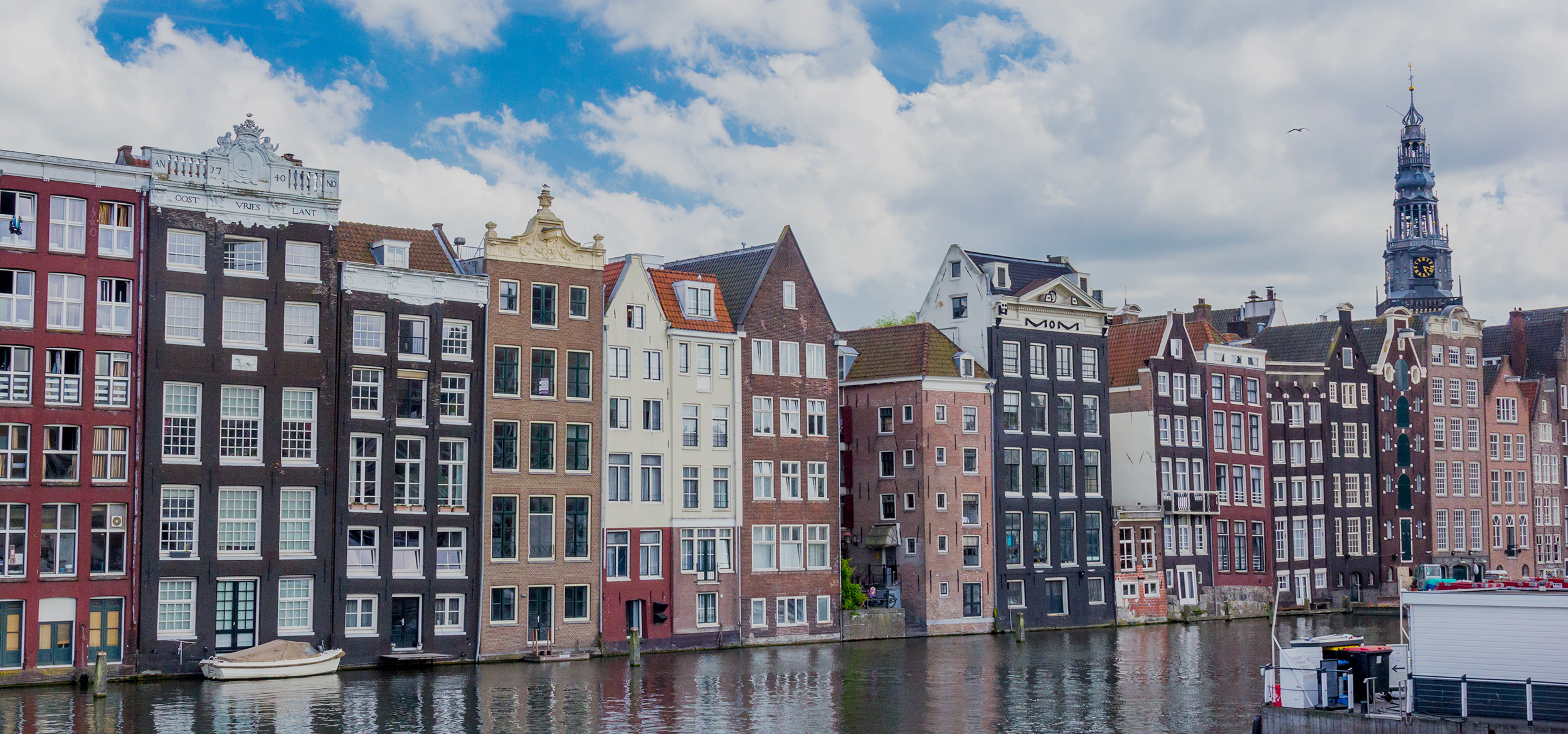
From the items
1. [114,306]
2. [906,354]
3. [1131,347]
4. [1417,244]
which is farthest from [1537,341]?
[114,306]

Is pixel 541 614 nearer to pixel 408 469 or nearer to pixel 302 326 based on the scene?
pixel 408 469

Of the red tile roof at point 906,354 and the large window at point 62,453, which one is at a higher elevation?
the red tile roof at point 906,354

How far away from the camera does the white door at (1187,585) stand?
91062 mm

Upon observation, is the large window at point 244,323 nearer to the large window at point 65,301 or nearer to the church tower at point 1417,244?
the large window at point 65,301

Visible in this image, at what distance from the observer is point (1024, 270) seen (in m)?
87.3

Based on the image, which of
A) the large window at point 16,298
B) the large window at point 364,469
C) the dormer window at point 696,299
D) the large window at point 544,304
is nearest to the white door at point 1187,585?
the dormer window at point 696,299

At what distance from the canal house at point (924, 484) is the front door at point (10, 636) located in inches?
1535

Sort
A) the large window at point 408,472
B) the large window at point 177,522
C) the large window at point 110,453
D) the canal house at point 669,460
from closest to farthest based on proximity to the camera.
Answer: the large window at point 110,453 < the large window at point 177,522 < the large window at point 408,472 < the canal house at point 669,460

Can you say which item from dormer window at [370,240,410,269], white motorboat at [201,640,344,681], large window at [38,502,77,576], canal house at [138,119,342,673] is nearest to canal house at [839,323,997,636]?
dormer window at [370,240,410,269]

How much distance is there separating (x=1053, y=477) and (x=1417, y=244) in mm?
72736

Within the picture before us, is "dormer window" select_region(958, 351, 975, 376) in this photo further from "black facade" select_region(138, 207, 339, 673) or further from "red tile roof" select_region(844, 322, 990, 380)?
"black facade" select_region(138, 207, 339, 673)

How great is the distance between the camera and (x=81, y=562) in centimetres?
5369

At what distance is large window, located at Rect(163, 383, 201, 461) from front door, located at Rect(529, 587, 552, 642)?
14.3m

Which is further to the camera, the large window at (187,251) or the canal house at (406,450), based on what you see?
the canal house at (406,450)
